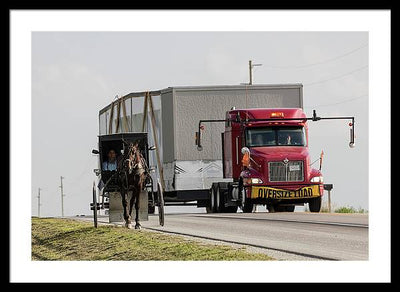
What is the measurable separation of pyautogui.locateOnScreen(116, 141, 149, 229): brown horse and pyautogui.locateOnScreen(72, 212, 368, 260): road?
3.27ft

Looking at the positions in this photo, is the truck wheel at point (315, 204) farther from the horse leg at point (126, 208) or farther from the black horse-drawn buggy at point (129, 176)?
the horse leg at point (126, 208)

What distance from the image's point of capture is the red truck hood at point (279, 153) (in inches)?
1452

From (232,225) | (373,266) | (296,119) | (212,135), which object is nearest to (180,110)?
(212,135)

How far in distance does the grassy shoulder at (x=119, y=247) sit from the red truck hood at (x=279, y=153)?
7.39 metres

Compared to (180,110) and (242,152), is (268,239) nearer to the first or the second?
(242,152)

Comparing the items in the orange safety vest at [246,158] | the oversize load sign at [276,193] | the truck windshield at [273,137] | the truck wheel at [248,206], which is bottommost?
the truck wheel at [248,206]

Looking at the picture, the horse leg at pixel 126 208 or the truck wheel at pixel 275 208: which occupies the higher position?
the horse leg at pixel 126 208

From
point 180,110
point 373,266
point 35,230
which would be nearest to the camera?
point 373,266

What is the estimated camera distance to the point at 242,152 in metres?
37.3

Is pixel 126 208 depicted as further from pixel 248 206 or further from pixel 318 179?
pixel 318 179

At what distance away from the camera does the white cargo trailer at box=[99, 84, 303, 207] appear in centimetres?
4003

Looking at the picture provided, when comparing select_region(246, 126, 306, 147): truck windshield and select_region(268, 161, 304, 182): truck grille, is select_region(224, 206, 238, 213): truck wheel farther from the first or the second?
select_region(268, 161, 304, 182): truck grille

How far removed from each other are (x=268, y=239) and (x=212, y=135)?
16.9 meters

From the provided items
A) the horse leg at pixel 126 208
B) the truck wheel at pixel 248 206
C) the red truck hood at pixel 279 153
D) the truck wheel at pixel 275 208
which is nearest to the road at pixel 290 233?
the horse leg at pixel 126 208
